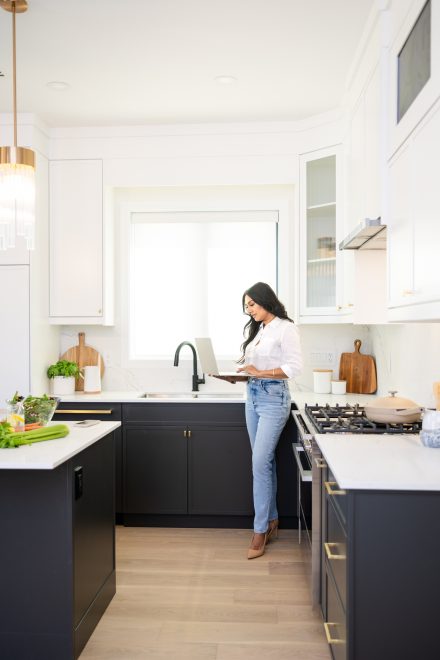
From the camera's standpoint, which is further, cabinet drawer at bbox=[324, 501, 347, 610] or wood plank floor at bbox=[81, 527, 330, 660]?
wood plank floor at bbox=[81, 527, 330, 660]

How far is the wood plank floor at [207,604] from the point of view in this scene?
254 cm

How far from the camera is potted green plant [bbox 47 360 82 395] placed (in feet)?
14.0

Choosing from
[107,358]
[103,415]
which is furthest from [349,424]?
[107,358]

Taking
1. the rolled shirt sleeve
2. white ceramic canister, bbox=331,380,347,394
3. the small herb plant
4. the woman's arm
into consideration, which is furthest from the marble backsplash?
the woman's arm

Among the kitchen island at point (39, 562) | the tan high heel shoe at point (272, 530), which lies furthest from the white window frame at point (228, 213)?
the kitchen island at point (39, 562)

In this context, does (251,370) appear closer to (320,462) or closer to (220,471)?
(220,471)

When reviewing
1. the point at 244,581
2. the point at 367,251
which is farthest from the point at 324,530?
the point at 367,251

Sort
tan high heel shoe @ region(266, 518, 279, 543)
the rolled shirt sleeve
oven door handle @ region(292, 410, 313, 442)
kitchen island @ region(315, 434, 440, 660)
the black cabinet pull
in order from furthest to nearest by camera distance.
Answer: tan high heel shoe @ region(266, 518, 279, 543) → the rolled shirt sleeve → oven door handle @ region(292, 410, 313, 442) → the black cabinet pull → kitchen island @ region(315, 434, 440, 660)

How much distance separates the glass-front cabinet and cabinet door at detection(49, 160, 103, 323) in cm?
144

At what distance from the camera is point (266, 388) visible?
3562mm

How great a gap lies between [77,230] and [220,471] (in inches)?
77.2

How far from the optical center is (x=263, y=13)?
9.16ft

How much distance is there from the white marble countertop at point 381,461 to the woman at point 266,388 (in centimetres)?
103

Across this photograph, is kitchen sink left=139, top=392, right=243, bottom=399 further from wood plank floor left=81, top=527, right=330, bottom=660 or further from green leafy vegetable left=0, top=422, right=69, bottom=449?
green leafy vegetable left=0, top=422, right=69, bottom=449
